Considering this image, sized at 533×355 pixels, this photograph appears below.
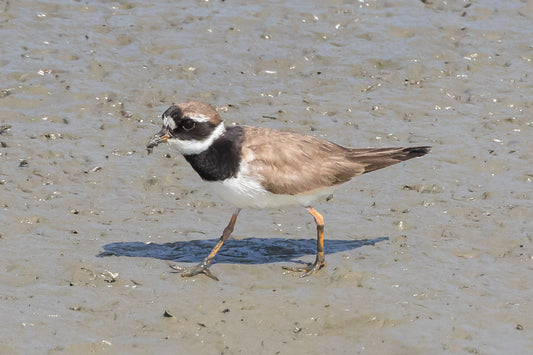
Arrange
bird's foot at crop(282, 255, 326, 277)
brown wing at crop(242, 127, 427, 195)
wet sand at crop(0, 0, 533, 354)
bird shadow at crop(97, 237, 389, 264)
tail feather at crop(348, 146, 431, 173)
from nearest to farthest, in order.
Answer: wet sand at crop(0, 0, 533, 354) → brown wing at crop(242, 127, 427, 195) → bird's foot at crop(282, 255, 326, 277) → bird shadow at crop(97, 237, 389, 264) → tail feather at crop(348, 146, 431, 173)

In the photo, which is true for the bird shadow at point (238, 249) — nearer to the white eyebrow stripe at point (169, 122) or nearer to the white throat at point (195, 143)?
the white throat at point (195, 143)

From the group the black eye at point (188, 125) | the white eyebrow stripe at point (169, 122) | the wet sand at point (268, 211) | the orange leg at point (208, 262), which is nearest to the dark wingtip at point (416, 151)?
the wet sand at point (268, 211)

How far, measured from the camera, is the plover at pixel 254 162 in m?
9.84

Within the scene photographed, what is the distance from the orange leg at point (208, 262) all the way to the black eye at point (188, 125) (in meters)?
1.16

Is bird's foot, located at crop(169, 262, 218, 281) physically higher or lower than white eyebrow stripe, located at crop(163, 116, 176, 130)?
lower

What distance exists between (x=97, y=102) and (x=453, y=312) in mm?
6468

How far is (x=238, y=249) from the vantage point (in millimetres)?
10797

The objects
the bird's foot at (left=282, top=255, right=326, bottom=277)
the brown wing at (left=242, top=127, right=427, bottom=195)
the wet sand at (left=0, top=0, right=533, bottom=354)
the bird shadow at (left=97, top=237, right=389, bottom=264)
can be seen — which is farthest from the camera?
the bird shadow at (left=97, top=237, right=389, bottom=264)

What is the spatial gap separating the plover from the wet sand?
0.75m

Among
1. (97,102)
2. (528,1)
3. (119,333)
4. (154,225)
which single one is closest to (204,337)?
(119,333)

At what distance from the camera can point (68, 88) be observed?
13.9 metres

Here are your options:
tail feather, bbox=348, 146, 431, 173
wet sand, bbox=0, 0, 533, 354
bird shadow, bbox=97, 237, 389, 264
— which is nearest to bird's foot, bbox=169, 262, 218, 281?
wet sand, bbox=0, 0, 533, 354

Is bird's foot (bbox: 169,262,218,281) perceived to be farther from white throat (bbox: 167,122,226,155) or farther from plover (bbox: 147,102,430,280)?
white throat (bbox: 167,122,226,155)

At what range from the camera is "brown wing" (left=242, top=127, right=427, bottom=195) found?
10016 mm
